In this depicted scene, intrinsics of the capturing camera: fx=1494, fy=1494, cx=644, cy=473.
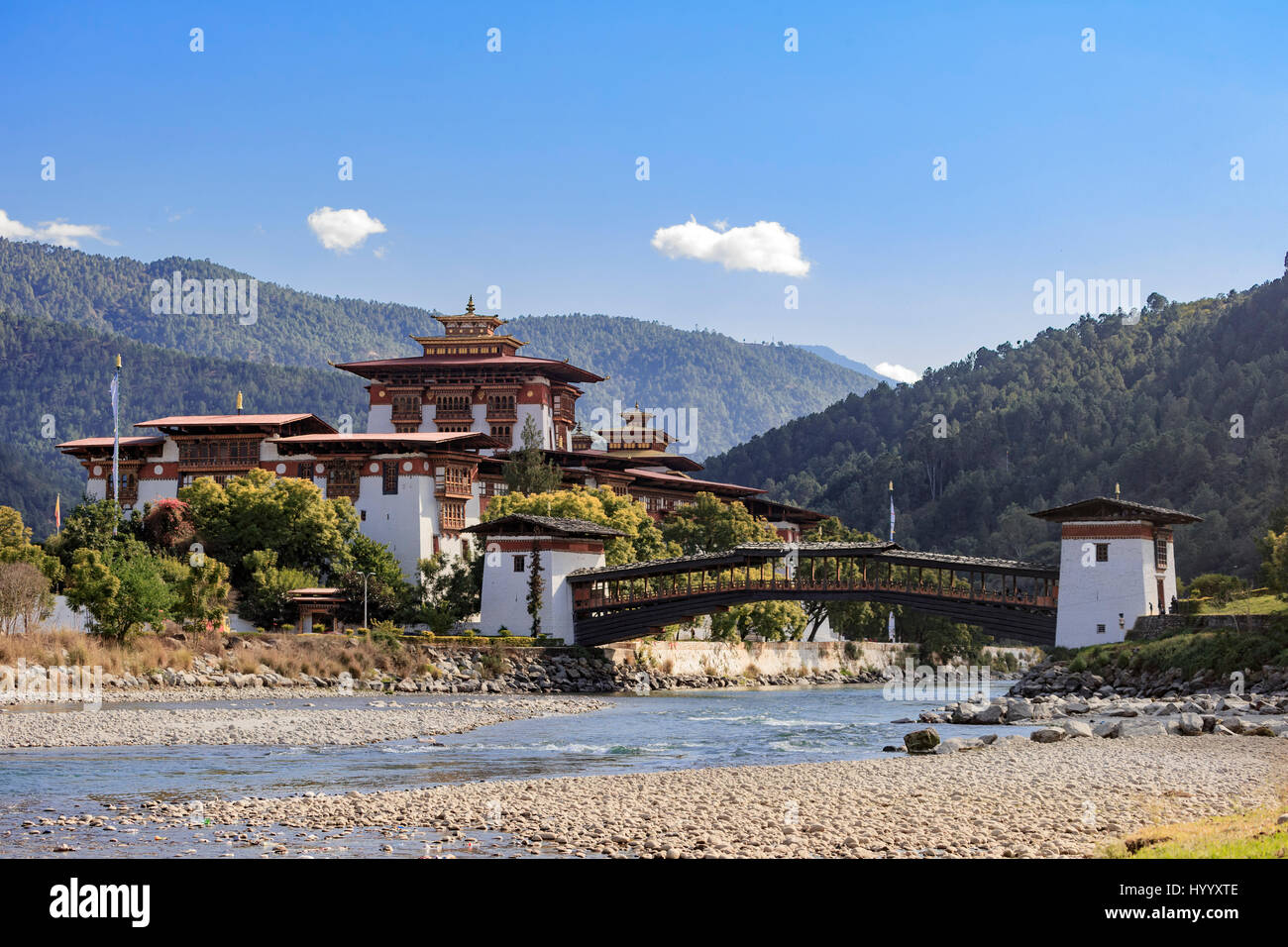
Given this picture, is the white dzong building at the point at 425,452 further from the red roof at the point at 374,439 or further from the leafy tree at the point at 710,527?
the leafy tree at the point at 710,527

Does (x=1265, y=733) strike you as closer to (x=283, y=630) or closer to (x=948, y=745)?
(x=948, y=745)

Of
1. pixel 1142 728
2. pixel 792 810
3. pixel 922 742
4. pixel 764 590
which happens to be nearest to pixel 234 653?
pixel 764 590

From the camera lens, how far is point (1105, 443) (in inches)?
5763

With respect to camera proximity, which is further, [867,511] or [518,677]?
[867,511]

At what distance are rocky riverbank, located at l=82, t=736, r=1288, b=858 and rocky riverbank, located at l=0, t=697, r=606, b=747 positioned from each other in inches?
532

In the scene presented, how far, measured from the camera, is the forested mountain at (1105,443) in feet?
397

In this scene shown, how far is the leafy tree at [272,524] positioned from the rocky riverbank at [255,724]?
85.5 feet

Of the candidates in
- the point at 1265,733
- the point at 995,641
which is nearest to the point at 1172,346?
the point at 995,641

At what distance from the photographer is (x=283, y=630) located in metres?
72.8

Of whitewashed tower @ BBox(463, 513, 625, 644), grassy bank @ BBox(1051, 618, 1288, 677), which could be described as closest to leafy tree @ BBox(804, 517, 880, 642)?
whitewashed tower @ BBox(463, 513, 625, 644)

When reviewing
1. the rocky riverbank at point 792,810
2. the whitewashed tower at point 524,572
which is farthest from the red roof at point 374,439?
the rocky riverbank at point 792,810

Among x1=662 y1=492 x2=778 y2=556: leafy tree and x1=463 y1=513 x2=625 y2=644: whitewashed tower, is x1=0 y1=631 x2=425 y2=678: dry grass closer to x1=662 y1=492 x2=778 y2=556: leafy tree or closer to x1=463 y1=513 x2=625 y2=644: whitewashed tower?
x1=463 y1=513 x2=625 y2=644: whitewashed tower

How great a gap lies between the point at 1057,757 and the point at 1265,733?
742 centimetres

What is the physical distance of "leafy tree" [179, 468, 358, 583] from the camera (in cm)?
7806
